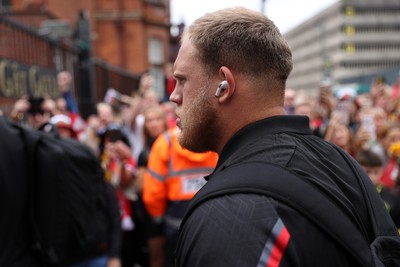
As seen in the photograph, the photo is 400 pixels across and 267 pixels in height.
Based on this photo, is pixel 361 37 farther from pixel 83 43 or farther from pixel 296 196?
pixel 296 196

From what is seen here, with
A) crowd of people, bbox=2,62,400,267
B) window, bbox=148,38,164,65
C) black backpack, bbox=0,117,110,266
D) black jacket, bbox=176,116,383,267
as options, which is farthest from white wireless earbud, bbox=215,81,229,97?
window, bbox=148,38,164,65

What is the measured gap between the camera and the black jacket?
1262 millimetres

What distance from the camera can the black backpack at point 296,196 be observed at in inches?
52.6

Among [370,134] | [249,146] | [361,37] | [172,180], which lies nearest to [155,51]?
[370,134]

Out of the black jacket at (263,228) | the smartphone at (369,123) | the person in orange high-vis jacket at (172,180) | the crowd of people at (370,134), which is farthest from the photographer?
the smartphone at (369,123)

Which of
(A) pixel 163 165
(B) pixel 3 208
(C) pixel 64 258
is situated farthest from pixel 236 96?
(A) pixel 163 165

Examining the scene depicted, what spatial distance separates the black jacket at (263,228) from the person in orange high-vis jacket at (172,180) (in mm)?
2791

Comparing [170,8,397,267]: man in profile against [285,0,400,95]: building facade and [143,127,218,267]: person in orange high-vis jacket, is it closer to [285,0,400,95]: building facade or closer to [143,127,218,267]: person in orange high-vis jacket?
[143,127,218,267]: person in orange high-vis jacket

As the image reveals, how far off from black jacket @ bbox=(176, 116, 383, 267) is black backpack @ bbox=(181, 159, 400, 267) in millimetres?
18

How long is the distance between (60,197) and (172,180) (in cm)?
124

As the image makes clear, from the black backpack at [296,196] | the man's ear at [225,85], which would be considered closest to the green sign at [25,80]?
the man's ear at [225,85]

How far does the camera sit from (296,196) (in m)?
1.34

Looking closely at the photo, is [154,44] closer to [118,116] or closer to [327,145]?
[118,116]

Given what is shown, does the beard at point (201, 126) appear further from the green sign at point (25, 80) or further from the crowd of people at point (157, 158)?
the green sign at point (25, 80)
